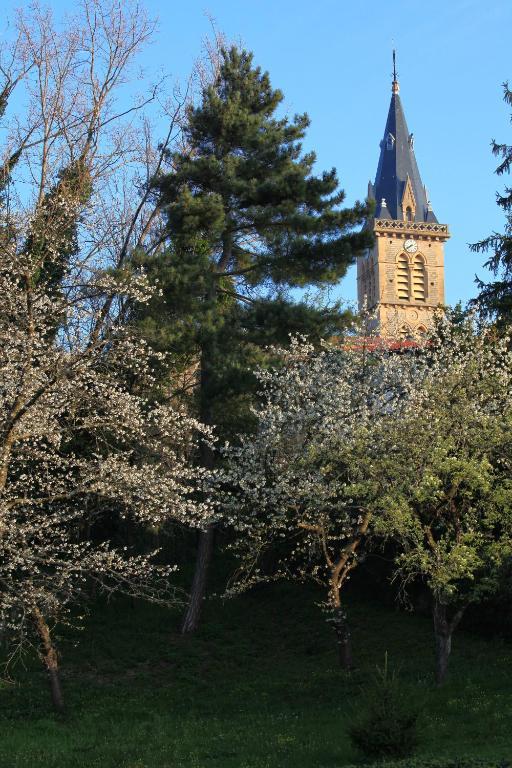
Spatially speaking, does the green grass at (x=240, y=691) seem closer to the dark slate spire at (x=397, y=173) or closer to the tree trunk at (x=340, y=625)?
the tree trunk at (x=340, y=625)

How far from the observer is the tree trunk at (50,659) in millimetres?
16984

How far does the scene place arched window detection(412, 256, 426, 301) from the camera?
8262 cm

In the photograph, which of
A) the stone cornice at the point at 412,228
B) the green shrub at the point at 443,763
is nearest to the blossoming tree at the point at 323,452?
the green shrub at the point at 443,763

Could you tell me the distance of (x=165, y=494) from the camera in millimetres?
17938

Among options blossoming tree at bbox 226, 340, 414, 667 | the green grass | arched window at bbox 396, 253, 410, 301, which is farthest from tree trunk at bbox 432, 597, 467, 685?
arched window at bbox 396, 253, 410, 301

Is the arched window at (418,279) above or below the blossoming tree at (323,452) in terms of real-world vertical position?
above

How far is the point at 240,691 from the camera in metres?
19.4

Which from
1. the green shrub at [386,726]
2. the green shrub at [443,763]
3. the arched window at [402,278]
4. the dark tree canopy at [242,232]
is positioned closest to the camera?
the green shrub at [443,763]

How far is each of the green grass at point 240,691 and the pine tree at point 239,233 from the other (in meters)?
2.18

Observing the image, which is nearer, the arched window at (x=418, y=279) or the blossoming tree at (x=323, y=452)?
the blossoming tree at (x=323, y=452)

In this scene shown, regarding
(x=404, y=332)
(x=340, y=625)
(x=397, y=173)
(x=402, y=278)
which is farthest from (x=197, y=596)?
(x=397, y=173)

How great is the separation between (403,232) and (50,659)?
70.4 m

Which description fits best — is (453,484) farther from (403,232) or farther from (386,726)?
(403,232)

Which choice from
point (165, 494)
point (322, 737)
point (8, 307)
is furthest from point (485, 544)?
point (8, 307)
